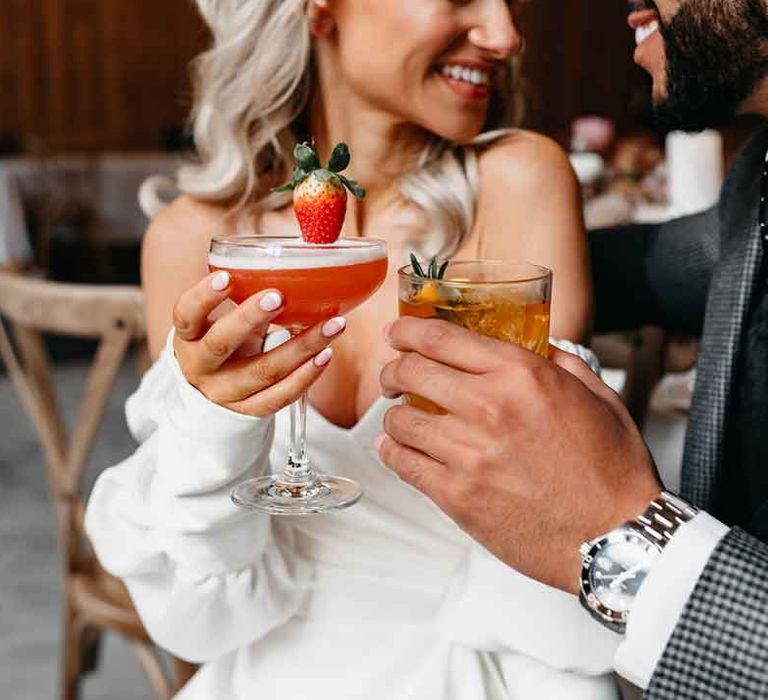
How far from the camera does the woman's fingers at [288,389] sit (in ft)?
3.78

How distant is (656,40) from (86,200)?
6.52m

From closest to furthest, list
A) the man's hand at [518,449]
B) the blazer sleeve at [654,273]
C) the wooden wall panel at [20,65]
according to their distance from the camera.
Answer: the man's hand at [518,449] → the blazer sleeve at [654,273] → the wooden wall panel at [20,65]

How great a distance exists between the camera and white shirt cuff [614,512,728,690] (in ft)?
3.44

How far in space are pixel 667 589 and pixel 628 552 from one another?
0.06 metres

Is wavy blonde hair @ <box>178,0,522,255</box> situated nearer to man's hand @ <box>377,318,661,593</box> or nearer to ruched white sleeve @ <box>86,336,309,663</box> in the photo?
ruched white sleeve @ <box>86,336,309,663</box>

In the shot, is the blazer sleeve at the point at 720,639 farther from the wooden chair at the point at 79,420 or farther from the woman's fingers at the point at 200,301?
the wooden chair at the point at 79,420

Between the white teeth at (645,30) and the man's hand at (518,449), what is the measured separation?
0.75m

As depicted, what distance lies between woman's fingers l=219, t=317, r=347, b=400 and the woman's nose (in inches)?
22.5

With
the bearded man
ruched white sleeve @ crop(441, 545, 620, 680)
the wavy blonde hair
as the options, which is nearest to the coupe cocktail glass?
the bearded man

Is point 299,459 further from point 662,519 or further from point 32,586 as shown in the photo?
point 32,586

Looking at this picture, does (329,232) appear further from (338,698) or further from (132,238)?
(132,238)

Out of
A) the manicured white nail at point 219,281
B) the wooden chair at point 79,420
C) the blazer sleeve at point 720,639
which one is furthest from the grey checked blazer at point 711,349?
the wooden chair at point 79,420

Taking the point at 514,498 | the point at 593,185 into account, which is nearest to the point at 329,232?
the point at 514,498

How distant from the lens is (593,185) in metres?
3.88
